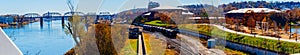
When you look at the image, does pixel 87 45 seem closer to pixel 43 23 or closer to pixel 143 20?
pixel 143 20

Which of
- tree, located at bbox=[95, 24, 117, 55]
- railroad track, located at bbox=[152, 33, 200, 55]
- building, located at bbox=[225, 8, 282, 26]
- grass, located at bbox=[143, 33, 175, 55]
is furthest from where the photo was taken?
building, located at bbox=[225, 8, 282, 26]

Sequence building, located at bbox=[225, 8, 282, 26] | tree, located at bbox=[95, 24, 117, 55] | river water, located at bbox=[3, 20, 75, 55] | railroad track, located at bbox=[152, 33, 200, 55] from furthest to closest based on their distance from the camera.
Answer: building, located at bbox=[225, 8, 282, 26] → railroad track, located at bbox=[152, 33, 200, 55] → river water, located at bbox=[3, 20, 75, 55] → tree, located at bbox=[95, 24, 117, 55]

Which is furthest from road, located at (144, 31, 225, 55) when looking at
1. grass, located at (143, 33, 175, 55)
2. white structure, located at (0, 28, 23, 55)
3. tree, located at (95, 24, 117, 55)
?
white structure, located at (0, 28, 23, 55)

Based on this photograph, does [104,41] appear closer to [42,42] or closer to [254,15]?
[42,42]

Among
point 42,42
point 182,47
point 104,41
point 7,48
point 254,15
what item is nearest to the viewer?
point 7,48

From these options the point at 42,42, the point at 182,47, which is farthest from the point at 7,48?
the point at 42,42

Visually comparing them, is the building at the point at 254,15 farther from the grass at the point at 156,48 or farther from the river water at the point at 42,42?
the grass at the point at 156,48

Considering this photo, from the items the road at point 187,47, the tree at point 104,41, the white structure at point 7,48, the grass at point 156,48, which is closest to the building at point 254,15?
the road at point 187,47

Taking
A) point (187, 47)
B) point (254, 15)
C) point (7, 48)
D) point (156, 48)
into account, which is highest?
point (7, 48)

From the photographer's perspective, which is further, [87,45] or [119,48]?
[119,48]

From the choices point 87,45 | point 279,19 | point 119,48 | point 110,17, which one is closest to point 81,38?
point 87,45

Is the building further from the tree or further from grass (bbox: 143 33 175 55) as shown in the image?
the tree
